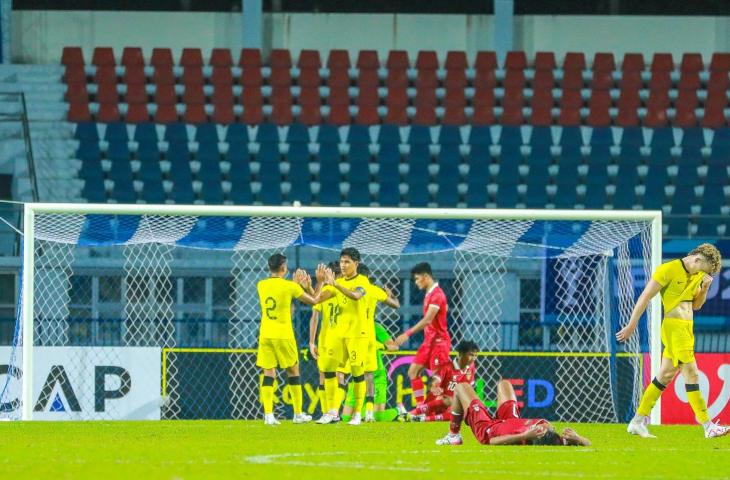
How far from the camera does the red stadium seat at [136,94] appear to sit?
878 inches

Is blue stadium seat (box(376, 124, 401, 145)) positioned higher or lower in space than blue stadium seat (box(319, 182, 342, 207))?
higher

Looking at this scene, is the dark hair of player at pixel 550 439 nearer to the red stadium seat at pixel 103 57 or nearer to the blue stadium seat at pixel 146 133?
the blue stadium seat at pixel 146 133

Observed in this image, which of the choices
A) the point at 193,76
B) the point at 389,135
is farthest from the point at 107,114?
the point at 389,135

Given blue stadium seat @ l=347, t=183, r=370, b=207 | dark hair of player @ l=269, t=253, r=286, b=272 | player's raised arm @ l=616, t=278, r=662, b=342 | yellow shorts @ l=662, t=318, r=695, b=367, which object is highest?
blue stadium seat @ l=347, t=183, r=370, b=207

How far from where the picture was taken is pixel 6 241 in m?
17.6

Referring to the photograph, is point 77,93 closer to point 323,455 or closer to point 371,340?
point 371,340

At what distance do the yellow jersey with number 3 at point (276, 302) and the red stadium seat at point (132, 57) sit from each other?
11142 millimetres

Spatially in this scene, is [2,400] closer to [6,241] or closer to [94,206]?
[94,206]

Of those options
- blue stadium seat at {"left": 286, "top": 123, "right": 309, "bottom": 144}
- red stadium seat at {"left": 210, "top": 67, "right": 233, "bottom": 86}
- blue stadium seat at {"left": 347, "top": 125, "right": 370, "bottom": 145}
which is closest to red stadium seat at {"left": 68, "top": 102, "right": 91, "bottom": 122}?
red stadium seat at {"left": 210, "top": 67, "right": 233, "bottom": 86}

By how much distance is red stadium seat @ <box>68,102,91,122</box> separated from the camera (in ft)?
72.1

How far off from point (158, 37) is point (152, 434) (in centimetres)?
1478

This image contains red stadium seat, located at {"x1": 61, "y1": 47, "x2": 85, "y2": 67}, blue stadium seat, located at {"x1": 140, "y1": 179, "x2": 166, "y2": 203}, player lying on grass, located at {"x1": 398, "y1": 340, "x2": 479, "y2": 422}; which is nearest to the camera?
player lying on grass, located at {"x1": 398, "y1": 340, "x2": 479, "y2": 422}

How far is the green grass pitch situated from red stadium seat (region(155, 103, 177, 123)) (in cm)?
1046

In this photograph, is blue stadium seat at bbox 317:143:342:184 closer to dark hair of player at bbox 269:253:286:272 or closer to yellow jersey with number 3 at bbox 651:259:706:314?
dark hair of player at bbox 269:253:286:272
